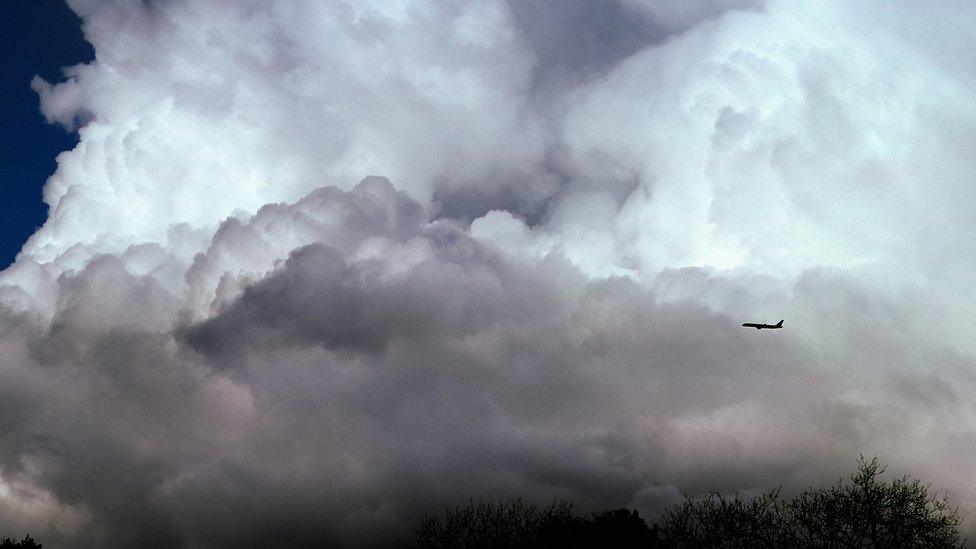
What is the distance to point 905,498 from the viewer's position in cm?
5688

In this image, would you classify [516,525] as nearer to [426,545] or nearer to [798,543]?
[426,545]

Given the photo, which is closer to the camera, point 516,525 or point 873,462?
point 873,462

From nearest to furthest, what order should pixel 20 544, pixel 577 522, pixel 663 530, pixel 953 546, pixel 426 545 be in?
pixel 953 546
pixel 663 530
pixel 426 545
pixel 577 522
pixel 20 544

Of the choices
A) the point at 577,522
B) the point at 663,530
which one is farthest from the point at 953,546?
the point at 577,522

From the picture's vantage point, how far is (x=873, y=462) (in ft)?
194

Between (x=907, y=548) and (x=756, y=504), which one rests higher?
(x=756, y=504)

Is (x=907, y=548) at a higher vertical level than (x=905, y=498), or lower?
lower

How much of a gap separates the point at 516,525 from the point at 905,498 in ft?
121

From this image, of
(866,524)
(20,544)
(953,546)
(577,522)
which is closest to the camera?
(953,546)

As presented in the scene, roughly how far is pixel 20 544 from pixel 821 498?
95482 mm

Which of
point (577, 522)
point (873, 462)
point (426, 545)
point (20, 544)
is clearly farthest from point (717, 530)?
point (20, 544)

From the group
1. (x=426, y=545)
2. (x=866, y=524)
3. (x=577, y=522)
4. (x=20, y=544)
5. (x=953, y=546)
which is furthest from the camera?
(x=20, y=544)

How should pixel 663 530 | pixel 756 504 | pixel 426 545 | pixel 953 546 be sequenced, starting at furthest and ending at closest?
pixel 426 545 < pixel 663 530 < pixel 756 504 < pixel 953 546

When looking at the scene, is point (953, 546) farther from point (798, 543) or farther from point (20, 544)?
point (20, 544)
